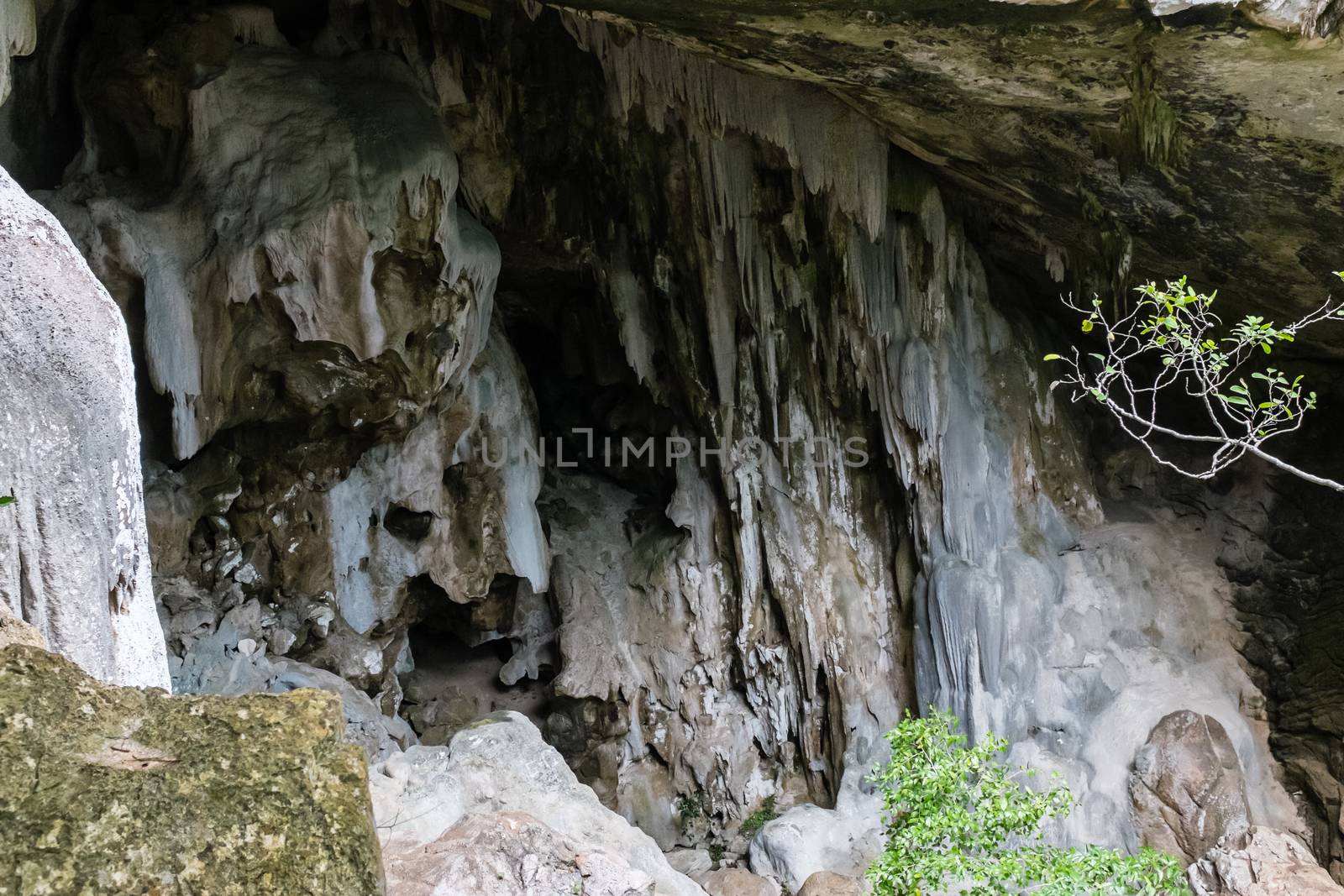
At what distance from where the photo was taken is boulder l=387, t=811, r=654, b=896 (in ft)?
16.8

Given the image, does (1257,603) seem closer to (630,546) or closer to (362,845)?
(630,546)

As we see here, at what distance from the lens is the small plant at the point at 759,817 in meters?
10.9

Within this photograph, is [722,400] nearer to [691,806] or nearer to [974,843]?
[691,806]

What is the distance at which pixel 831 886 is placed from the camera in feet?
27.4

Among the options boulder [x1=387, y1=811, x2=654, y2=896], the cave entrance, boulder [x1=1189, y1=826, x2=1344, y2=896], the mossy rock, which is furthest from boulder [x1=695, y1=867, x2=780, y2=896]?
the mossy rock

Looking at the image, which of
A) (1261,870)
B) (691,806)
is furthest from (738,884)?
(1261,870)

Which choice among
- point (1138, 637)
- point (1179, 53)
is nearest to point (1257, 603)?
point (1138, 637)

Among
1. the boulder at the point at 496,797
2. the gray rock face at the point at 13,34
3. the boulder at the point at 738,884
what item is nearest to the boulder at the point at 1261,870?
the boulder at the point at 738,884

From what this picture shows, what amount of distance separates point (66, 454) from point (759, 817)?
29.8 feet

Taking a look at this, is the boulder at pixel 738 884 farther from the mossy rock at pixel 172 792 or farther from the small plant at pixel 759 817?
the mossy rock at pixel 172 792

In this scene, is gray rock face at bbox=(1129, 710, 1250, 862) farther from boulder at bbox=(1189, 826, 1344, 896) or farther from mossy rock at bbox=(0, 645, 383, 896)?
mossy rock at bbox=(0, 645, 383, 896)

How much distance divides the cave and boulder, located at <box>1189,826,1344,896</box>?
3 centimetres

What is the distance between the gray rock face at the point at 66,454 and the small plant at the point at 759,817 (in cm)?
846

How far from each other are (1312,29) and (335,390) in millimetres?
7105
